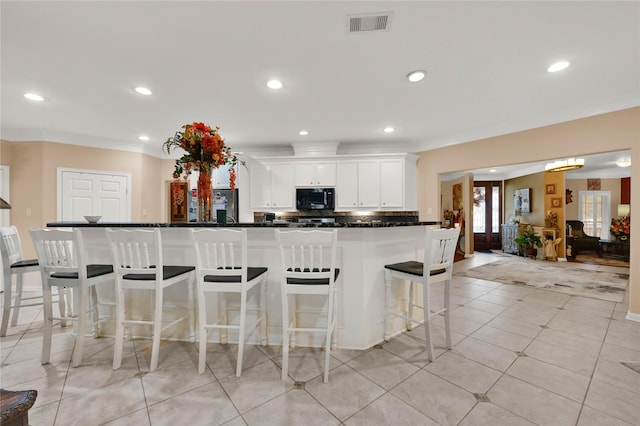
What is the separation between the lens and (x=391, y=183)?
4895mm

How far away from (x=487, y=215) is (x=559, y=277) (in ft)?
13.5

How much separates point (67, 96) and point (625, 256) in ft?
36.6

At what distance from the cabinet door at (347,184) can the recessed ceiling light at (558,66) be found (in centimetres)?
294

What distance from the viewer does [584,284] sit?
14.4 feet

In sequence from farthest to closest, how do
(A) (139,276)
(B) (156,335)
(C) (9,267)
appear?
(C) (9,267) < (A) (139,276) < (B) (156,335)

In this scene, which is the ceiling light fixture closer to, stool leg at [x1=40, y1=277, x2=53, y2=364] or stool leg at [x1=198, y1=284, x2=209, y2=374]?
stool leg at [x1=198, y1=284, x2=209, y2=374]

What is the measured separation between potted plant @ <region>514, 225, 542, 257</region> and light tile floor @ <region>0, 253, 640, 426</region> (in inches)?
185

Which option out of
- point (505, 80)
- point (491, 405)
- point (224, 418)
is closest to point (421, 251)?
point (491, 405)

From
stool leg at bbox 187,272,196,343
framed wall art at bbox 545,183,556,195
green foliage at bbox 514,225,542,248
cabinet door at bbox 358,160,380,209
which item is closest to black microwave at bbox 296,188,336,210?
cabinet door at bbox 358,160,380,209

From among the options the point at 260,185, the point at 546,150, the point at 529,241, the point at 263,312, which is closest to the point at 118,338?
the point at 263,312

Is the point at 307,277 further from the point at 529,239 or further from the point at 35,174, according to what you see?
the point at 529,239

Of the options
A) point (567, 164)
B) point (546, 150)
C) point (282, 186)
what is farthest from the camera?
point (567, 164)

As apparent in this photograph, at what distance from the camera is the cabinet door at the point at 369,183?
16.1 ft

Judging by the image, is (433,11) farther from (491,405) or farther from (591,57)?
(491,405)
